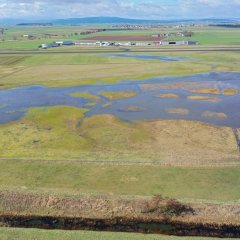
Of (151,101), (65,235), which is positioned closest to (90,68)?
(151,101)

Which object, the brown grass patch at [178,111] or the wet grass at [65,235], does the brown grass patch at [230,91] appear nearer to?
the brown grass patch at [178,111]

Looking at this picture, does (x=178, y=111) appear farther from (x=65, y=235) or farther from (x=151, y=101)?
(x=65, y=235)

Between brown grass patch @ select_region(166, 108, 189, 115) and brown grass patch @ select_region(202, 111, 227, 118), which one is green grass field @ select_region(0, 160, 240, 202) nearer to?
brown grass patch @ select_region(202, 111, 227, 118)

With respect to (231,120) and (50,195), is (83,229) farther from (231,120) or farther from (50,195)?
(231,120)

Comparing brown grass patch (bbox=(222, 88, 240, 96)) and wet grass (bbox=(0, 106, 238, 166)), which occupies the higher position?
brown grass patch (bbox=(222, 88, 240, 96))

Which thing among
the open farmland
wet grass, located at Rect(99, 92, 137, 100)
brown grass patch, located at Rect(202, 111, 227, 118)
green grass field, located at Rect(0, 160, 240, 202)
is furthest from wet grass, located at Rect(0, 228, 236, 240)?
wet grass, located at Rect(99, 92, 137, 100)

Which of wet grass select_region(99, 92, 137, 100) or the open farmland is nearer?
the open farmland

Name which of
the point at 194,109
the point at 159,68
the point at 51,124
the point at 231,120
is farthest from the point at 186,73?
the point at 51,124
